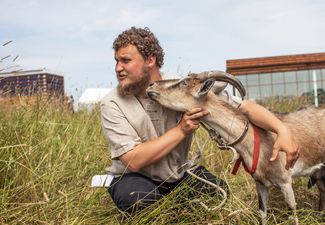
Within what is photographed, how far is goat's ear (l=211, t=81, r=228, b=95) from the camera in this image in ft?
13.0

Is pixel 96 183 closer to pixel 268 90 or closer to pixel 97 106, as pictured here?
pixel 97 106

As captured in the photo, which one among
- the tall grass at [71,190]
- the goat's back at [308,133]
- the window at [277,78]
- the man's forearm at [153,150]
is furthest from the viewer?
the window at [277,78]

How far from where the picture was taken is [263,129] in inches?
162

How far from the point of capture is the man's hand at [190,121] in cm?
354

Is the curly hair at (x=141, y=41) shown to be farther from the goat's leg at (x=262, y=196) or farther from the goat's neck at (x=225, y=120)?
the goat's leg at (x=262, y=196)

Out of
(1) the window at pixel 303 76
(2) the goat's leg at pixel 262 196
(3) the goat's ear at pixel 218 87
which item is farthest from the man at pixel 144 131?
(1) the window at pixel 303 76

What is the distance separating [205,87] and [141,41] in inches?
22.9

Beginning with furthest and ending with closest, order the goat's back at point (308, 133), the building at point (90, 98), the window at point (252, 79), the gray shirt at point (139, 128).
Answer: the window at point (252, 79), the building at point (90, 98), the goat's back at point (308, 133), the gray shirt at point (139, 128)

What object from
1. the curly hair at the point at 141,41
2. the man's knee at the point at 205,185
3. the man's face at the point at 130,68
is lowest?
the man's knee at the point at 205,185

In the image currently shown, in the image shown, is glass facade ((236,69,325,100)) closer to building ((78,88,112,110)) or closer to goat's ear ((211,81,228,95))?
building ((78,88,112,110))

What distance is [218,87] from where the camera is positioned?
3986 millimetres

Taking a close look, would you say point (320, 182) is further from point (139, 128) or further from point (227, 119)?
point (139, 128)

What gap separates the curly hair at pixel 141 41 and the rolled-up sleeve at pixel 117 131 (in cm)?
45

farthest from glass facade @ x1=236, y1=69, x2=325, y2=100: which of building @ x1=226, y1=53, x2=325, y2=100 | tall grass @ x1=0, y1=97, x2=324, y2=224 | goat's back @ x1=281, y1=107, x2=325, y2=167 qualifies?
goat's back @ x1=281, y1=107, x2=325, y2=167
